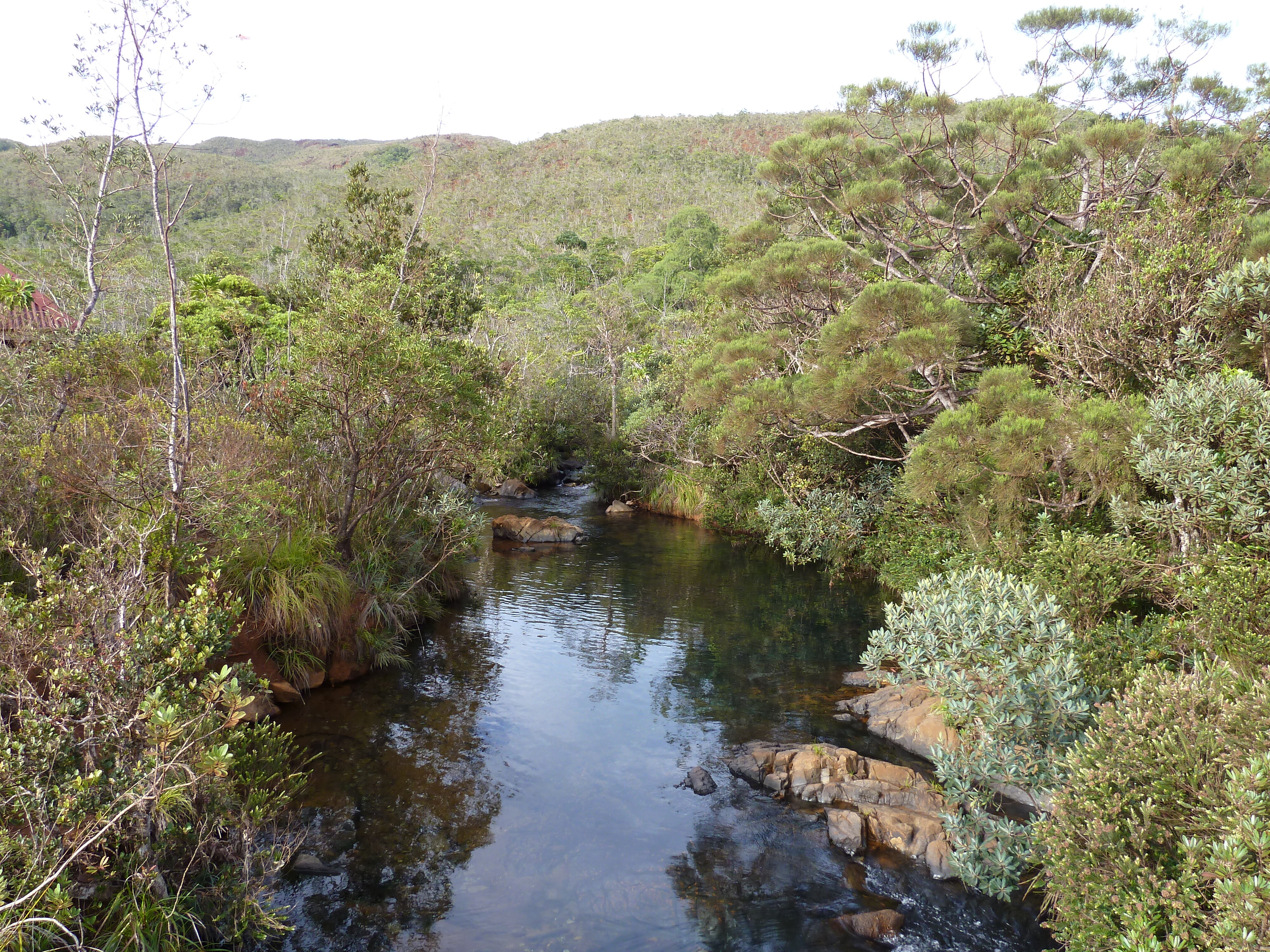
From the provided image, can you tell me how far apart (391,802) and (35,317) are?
15.1 meters

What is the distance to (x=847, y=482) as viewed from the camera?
60.3ft

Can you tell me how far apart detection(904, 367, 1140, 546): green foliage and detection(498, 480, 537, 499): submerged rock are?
19228 millimetres

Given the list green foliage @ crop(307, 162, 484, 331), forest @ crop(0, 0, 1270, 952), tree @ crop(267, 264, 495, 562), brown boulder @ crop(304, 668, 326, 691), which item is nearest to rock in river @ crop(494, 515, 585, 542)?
forest @ crop(0, 0, 1270, 952)

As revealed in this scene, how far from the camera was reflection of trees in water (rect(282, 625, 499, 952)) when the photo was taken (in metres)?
5.92

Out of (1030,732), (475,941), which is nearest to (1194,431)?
(1030,732)

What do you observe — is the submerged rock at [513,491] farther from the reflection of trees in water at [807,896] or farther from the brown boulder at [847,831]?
the brown boulder at [847,831]

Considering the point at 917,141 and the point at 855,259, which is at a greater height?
the point at 917,141

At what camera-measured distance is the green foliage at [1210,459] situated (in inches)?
277

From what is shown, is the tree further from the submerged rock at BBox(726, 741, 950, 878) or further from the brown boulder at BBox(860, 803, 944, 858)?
the brown boulder at BBox(860, 803, 944, 858)

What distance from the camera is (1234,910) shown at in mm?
3570

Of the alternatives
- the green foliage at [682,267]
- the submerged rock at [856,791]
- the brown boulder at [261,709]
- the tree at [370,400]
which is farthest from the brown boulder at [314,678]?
the green foliage at [682,267]

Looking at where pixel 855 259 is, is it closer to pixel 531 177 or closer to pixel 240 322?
pixel 240 322

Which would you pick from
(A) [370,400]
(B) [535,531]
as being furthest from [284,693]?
(B) [535,531]

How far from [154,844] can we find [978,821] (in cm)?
619
